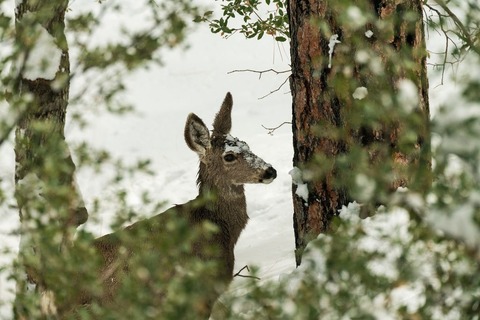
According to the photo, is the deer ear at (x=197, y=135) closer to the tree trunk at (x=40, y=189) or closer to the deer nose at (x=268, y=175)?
the deer nose at (x=268, y=175)

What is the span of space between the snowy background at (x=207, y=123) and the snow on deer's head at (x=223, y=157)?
1287 mm

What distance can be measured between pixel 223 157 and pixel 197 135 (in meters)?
0.28

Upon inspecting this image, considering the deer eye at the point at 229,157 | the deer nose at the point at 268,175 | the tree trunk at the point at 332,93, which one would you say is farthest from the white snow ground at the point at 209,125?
the tree trunk at the point at 332,93

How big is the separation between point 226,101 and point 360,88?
2608 millimetres

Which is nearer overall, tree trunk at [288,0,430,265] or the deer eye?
tree trunk at [288,0,430,265]

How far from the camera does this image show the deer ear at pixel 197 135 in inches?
284

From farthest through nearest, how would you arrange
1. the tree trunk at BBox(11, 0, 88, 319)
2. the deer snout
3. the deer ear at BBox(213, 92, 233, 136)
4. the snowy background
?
the snowy background < the deer ear at BBox(213, 92, 233, 136) < the deer snout < the tree trunk at BBox(11, 0, 88, 319)

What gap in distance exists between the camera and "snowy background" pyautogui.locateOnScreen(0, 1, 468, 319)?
35.5 feet

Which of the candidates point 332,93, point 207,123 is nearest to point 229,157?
point 332,93

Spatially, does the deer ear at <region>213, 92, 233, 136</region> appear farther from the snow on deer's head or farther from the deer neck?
the deer neck

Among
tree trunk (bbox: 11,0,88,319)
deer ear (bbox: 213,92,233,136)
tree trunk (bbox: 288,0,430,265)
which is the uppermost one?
deer ear (bbox: 213,92,233,136)

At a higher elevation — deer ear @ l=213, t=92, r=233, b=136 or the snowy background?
the snowy background

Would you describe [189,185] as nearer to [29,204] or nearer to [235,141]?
[235,141]

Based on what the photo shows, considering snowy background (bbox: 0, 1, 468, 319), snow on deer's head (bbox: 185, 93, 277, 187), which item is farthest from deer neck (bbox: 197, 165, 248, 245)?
snowy background (bbox: 0, 1, 468, 319)
